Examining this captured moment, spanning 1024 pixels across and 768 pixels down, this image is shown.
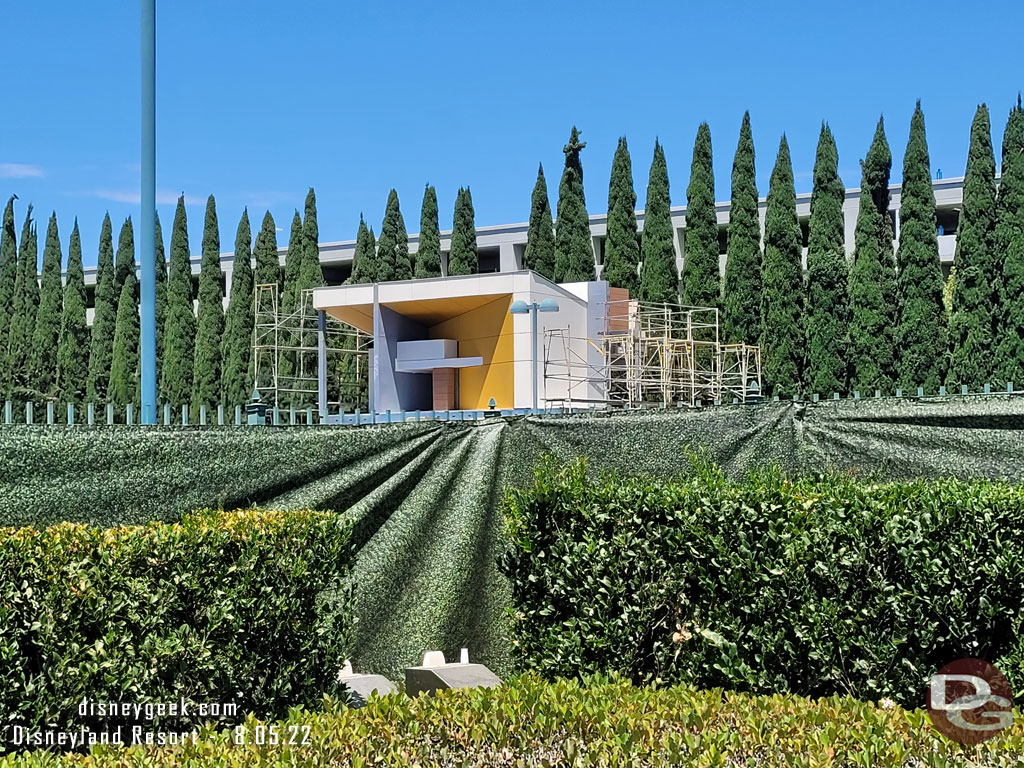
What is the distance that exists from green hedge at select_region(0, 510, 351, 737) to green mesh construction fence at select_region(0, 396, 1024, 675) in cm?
43

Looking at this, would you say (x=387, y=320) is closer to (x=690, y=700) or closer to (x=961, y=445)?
(x=961, y=445)

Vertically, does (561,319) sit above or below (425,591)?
above

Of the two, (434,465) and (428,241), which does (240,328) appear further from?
(434,465)

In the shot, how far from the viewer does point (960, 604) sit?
4.32 m

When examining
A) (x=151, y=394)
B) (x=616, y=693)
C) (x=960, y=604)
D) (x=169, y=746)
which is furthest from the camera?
(x=151, y=394)

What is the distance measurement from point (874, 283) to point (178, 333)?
872 inches

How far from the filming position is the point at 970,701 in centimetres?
381

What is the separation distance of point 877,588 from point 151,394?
4718 millimetres

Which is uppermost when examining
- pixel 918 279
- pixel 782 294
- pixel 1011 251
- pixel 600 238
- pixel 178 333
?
pixel 600 238

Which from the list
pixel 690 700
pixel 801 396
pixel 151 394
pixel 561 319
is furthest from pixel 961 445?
pixel 801 396

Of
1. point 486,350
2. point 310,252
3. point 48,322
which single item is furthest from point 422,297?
point 48,322

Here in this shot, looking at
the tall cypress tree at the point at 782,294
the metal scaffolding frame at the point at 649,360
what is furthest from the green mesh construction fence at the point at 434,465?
the tall cypress tree at the point at 782,294

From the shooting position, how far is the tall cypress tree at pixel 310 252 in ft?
111

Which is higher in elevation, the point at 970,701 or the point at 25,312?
the point at 25,312
